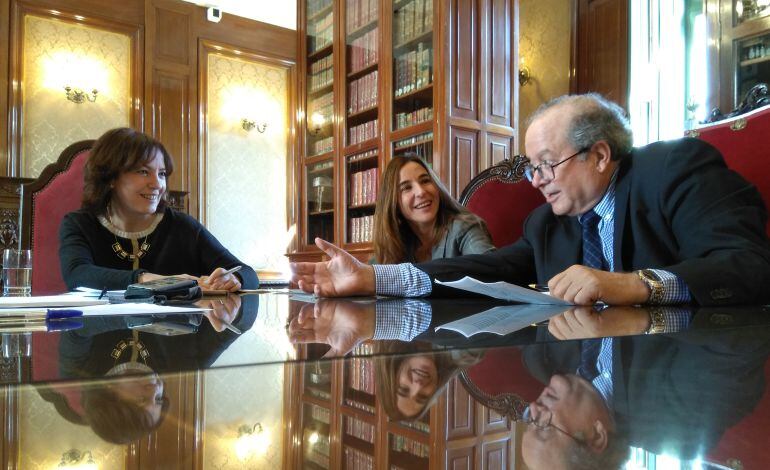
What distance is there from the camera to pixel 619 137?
1.34 m

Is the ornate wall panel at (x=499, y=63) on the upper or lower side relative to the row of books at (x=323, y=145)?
upper

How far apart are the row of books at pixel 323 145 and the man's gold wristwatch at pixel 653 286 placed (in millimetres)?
3235

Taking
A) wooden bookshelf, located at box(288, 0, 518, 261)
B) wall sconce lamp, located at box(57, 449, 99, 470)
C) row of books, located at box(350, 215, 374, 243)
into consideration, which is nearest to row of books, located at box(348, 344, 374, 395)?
wall sconce lamp, located at box(57, 449, 99, 470)

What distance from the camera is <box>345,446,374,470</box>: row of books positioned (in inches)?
6.3

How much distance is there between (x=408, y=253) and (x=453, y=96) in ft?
4.10

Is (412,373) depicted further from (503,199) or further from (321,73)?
(321,73)

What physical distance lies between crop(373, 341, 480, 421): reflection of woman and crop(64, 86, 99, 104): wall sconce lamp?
14.9ft

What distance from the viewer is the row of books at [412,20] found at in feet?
10.1

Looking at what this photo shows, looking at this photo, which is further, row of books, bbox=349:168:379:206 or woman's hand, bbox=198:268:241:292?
row of books, bbox=349:168:379:206

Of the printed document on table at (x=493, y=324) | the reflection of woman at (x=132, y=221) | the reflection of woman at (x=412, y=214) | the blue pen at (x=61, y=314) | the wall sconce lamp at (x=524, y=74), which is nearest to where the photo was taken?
the printed document on table at (x=493, y=324)

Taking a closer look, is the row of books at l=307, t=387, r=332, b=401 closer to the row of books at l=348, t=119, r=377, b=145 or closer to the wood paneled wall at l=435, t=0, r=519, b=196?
the wood paneled wall at l=435, t=0, r=519, b=196

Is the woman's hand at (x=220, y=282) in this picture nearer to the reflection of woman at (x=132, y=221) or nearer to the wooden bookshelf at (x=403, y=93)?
the reflection of woman at (x=132, y=221)

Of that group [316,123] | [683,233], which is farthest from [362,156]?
[683,233]

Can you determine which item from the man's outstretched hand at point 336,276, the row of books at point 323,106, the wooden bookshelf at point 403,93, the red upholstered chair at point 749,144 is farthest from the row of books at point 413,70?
the man's outstretched hand at point 336,276
